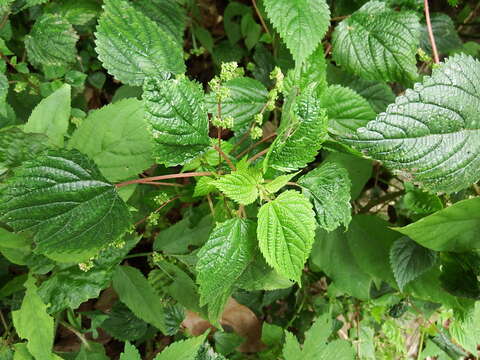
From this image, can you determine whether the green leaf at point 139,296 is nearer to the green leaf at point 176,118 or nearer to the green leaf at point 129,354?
the green leaf at point 129,354

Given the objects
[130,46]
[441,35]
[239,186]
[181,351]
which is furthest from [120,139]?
[441,35]

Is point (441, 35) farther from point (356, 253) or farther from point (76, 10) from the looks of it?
point (76, 10)

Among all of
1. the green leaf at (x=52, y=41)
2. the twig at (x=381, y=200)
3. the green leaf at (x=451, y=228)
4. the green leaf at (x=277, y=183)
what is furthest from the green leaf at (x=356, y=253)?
the green leaf at (x=52, y=41)

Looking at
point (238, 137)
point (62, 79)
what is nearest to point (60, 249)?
point (238, 137)

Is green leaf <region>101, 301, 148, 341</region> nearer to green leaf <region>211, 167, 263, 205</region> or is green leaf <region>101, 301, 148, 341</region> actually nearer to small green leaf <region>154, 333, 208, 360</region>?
small green leaf <region>154, 333, 208, 360</region>

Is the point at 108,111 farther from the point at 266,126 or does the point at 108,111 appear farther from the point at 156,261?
the point at 266,126

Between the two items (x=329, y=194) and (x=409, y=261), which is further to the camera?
(x=409, y=261)
